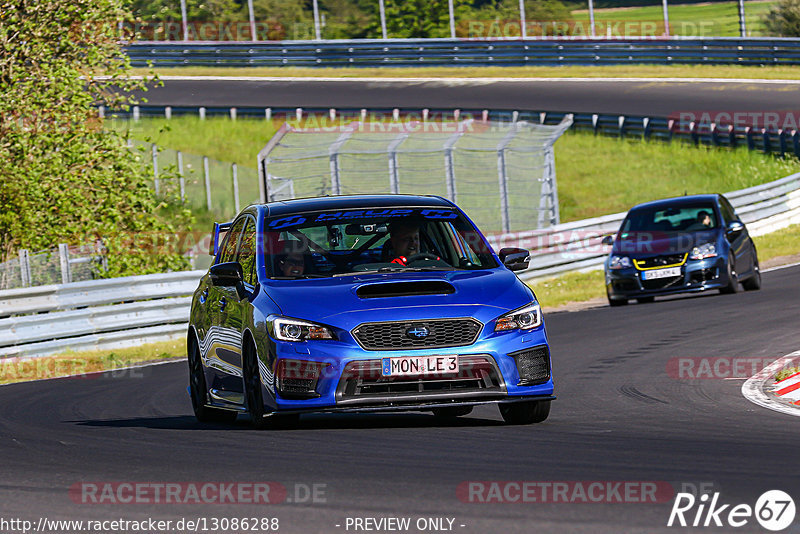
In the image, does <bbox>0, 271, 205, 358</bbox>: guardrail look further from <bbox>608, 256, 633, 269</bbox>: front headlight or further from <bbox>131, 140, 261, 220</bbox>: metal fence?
<bbox>131, 140, 261, 220</bbox>: metal fence

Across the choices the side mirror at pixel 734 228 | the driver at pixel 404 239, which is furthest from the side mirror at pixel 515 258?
the side mirror at pixel 734 228

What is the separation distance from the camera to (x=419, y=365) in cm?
909

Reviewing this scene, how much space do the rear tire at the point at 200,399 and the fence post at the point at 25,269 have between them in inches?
342

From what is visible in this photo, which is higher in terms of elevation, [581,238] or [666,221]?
[666,221]

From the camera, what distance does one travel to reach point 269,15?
75500 millimetres

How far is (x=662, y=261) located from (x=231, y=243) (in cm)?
1060

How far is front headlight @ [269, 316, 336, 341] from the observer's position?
912cm

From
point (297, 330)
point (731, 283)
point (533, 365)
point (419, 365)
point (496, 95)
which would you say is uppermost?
point (297, 330)

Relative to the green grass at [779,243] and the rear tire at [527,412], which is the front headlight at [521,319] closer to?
the rear tire at [527,412]

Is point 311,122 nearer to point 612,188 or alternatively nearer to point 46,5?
point 612,188

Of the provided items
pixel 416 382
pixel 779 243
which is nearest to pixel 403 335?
pixel 416 382

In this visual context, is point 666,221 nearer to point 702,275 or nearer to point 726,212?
point 726,212

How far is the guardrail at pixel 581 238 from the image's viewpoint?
26.2 metres

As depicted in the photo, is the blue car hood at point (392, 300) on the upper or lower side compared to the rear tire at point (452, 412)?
upper
